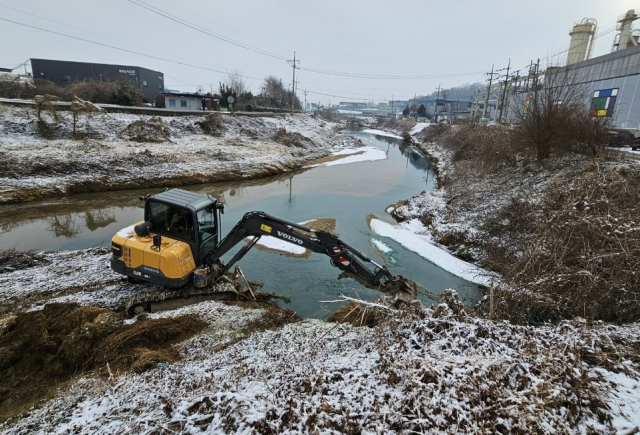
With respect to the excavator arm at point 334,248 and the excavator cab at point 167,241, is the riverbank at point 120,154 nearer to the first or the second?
the excavator cab at point 167,241

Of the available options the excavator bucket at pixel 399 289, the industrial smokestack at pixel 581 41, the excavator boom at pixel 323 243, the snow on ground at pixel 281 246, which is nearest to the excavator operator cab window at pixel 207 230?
the excavator boom at pixel 323 243

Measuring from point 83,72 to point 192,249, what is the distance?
68558 millimetres

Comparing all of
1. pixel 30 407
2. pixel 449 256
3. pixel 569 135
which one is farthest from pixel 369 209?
pixel 30 407

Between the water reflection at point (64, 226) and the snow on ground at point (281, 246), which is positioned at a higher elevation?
the snow on ground at point (281, 246)

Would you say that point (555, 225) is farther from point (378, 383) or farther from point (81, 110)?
point (81, 110)

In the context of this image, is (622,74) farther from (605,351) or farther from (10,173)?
(10,173)

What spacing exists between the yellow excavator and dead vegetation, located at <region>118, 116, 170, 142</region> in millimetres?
21951

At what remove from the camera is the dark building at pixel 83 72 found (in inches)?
2218

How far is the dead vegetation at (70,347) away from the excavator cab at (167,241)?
1.03 meters

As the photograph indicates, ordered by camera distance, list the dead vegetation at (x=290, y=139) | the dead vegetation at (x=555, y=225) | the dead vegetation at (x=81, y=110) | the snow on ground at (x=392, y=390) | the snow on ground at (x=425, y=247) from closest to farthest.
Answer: the snow on ground at (x=392, y=390) < the dead vegetation at (x=555, y=225) < the snow on ground at (x=425, y=247) < the dead vegetation at (x=81, y=110) < the dead vegetation at (x=290, y=139)

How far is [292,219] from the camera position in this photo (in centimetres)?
1655

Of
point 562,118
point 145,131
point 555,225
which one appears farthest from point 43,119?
point 562,118

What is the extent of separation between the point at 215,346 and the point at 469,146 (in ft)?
99.3

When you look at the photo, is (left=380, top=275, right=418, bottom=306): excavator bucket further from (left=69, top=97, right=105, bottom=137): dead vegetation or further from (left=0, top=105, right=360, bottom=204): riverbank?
(left=69, top=97, right=105, bottom=137): dead vegetation
